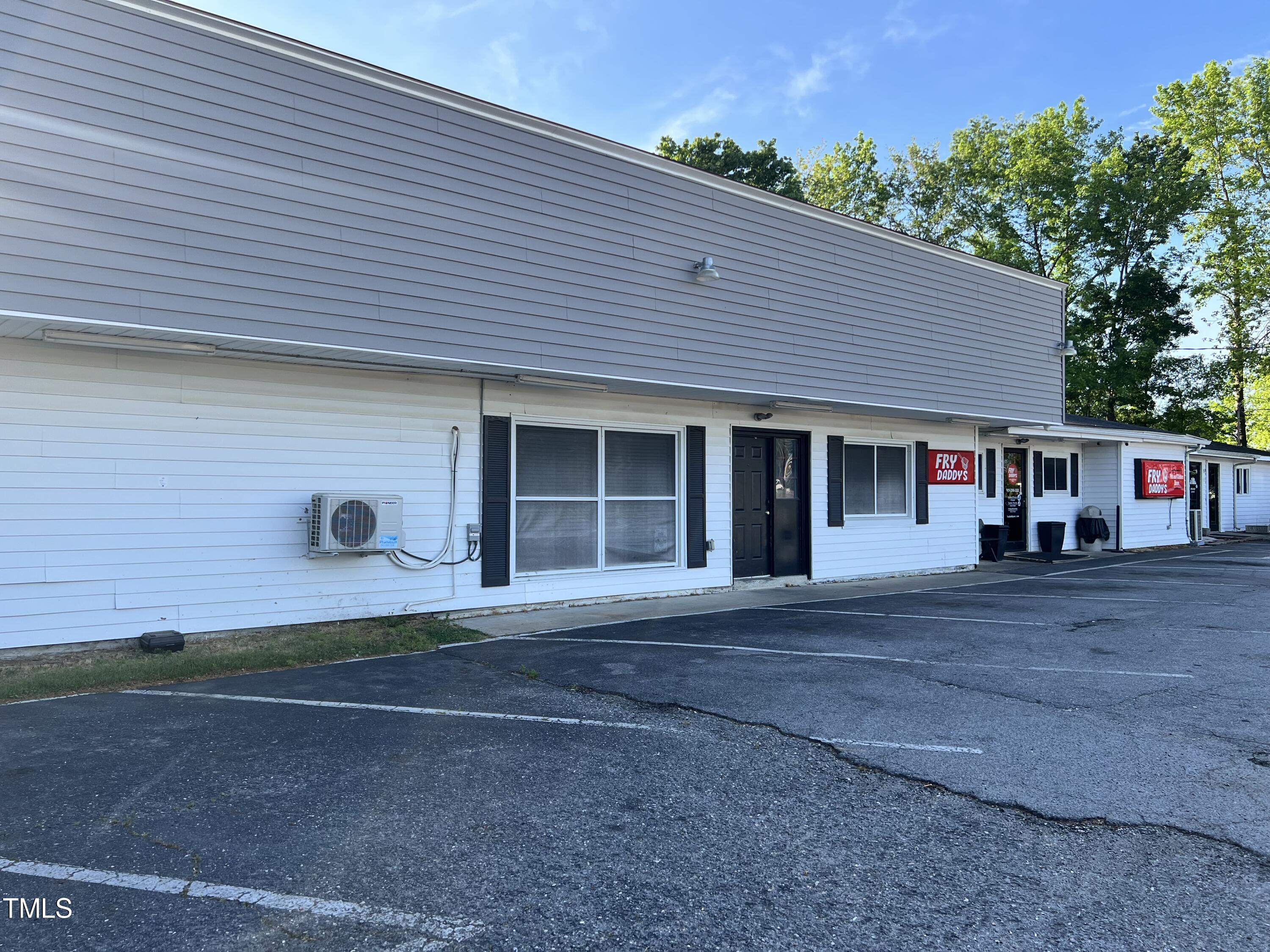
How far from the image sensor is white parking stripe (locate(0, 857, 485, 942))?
283 centimetres

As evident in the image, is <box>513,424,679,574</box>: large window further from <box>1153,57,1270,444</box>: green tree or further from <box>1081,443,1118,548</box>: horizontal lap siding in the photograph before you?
<box>1153,57,1270,444</box>: green tree

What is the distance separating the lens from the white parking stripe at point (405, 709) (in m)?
5.22

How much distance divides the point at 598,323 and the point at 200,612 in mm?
4933

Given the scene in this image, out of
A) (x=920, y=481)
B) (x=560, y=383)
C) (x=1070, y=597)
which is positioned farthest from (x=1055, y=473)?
(x=560, y=383)

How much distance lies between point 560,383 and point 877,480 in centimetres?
662

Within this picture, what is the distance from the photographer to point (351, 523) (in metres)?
7.96

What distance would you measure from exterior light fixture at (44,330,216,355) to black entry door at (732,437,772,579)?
6.94 metres

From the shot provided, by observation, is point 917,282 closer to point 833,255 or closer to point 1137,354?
point 833,255

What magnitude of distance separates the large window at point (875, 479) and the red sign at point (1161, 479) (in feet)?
29.5

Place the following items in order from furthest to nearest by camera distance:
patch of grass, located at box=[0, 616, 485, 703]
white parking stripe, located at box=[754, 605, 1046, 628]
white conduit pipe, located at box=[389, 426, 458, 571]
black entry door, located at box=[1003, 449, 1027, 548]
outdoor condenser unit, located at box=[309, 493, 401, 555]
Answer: black entry door, located at box=[1003, 449, 1027, 548] < white parking stripe, located at box=[754, 605, 1046, 628] < white conduit pipe, located at box=[389, 426, 458, 571] < outdoor condenser unit, located at box=[309, 493, 401, 555] < patch of grass, located at box=[0, 616, 485, 703]

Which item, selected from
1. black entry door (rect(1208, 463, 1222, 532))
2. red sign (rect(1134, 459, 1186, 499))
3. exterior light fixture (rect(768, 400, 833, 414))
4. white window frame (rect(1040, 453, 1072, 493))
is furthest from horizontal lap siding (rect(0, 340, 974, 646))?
black entry door (rect(1208, 463, 1222, 532))

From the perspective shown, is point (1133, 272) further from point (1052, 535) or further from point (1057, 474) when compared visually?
point (1052, 535)

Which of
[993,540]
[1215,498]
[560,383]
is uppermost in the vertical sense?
[560,383]

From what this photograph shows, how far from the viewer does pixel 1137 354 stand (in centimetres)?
2864
